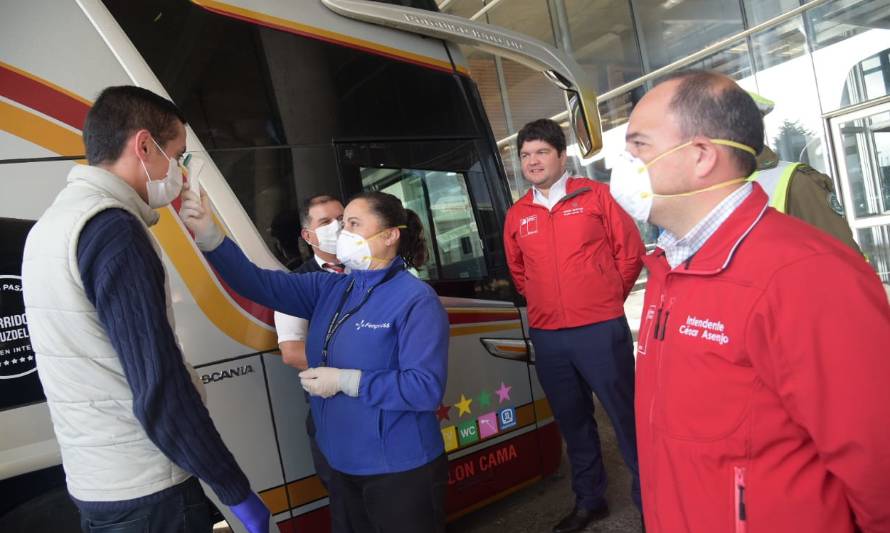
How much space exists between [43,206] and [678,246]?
2003mm

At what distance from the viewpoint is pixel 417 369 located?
1.87m

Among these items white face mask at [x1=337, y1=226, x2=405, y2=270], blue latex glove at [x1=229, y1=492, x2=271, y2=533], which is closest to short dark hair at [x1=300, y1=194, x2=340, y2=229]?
white face mask at [x1=337, y1=226, x2=405, y2=270]

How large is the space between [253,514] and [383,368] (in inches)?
24.1

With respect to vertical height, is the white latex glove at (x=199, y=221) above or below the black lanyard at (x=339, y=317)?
above

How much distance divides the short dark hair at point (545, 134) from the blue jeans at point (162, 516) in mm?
2318


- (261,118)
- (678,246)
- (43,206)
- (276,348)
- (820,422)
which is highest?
(261,118)

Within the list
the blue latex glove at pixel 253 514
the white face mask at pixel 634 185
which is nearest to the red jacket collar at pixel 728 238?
the white face mask at pixel 634 185

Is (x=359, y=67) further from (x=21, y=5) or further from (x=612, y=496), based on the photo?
(x=612, y=496)

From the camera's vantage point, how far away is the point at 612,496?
11.4 ft

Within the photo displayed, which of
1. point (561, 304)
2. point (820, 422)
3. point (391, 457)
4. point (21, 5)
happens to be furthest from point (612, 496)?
point (21, 5)

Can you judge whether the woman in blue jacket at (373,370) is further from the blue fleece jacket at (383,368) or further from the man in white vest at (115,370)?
the man in white vest at (115,370)

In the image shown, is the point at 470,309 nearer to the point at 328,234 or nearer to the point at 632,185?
the point at 328,234

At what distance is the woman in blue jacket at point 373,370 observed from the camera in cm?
187

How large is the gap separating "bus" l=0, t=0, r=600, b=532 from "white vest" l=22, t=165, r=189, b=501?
30.0 inches
